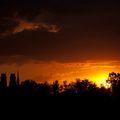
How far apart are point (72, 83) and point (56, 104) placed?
329 ft

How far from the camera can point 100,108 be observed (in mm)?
59219

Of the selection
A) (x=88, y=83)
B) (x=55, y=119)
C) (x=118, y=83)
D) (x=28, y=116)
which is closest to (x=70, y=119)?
(x=55, y=119)

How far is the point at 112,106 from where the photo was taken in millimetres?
59781

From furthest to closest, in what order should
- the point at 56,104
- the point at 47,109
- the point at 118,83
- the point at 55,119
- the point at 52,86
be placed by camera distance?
the point at 52,86, the point at 118,83, the point at 56,104, the point at 47,109, the point at 55,119

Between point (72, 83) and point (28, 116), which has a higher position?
point (72, 83)

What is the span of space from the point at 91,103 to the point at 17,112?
1388cm

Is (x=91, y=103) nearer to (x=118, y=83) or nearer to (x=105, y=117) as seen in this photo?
(x=105, y=117)

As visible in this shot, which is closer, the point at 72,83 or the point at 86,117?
the point at 86,117

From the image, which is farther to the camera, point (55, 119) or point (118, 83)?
point (118, 83)

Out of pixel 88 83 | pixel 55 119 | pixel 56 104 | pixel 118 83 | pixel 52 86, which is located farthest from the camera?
pixel 52 86

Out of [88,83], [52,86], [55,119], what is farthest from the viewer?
[52,86]

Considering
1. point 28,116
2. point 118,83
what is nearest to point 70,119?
point 28,116

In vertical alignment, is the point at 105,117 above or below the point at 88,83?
below

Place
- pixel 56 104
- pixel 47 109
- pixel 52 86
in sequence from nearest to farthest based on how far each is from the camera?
1. pixel 47 109
2. pixel 56 104
3. pixel 52 86
